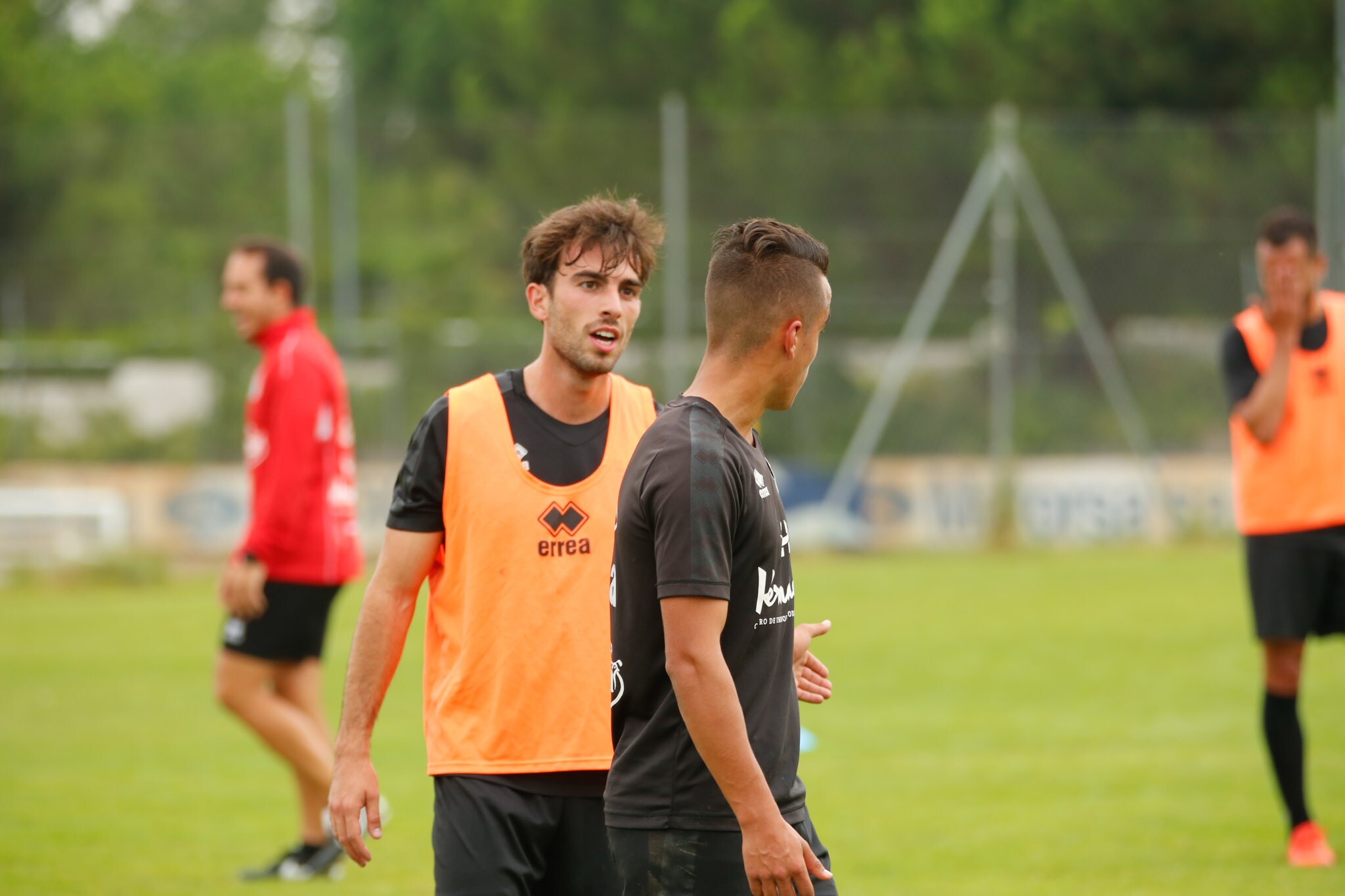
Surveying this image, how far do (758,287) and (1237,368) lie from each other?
4182 millimetres

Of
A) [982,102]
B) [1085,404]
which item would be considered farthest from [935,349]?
[982,102]

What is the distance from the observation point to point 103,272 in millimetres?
21609

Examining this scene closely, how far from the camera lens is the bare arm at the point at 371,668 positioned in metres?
3.82

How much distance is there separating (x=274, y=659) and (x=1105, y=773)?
14.2 feet

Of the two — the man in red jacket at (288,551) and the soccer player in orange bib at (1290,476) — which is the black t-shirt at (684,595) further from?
the soccer player in orange bib at (1290,476)

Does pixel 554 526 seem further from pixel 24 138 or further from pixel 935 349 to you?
pixel 24 138

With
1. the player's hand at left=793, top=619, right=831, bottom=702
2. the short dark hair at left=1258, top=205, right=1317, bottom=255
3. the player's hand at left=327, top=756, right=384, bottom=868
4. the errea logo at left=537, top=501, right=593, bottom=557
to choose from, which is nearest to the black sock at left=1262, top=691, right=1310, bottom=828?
the short dark hair at left=1258, top=205, right=1317, bottom=255

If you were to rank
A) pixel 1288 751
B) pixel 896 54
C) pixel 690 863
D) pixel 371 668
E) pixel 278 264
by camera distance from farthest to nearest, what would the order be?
pixel 896 54, pixel 278 264, pixel 1288 751, pixel 371 668, pixel 690 863

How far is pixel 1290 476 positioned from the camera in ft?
21.7

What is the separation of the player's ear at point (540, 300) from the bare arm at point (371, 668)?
666 millimetres

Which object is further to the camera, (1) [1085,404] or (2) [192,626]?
(1) [1085,404]

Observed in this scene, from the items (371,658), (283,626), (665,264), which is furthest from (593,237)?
(665,264)

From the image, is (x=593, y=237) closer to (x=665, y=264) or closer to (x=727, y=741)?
(x=727, y=741)

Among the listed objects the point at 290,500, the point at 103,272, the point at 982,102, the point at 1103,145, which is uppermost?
the point at 982,102
